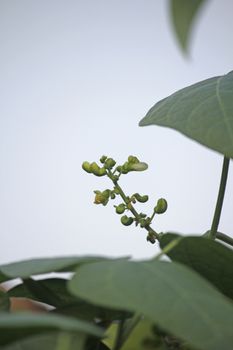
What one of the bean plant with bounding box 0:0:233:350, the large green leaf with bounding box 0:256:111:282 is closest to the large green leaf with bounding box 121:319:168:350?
the bean plant with bounding box 0:0:233:350

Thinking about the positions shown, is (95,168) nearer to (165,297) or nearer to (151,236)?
(151,236)

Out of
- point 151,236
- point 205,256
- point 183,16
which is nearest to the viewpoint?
point 183,16

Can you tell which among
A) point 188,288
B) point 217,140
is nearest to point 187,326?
point 188,288

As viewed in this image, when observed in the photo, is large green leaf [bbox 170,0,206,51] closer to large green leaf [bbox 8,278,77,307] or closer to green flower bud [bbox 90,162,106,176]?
large green leaf [bbox 8,278,77,307]

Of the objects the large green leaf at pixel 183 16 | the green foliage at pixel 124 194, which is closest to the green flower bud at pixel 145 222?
the green foliage at pixel 124 194

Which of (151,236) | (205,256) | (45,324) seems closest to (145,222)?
(151,236)

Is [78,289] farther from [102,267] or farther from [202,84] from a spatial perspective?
[202,84]
